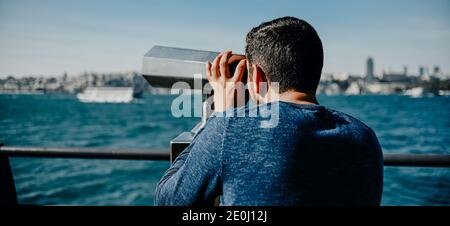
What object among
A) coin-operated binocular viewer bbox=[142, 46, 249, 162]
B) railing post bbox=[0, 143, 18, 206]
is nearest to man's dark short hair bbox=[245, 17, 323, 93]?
coin-operated binocular viewer bbox=[142, 46, 249, 162]

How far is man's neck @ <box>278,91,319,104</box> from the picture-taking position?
1.03 metres

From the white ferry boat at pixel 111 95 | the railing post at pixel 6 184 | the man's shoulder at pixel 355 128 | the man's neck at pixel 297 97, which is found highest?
the man's neck at pixel 297 97

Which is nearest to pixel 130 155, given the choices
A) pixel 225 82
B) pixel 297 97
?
pixel 225 82

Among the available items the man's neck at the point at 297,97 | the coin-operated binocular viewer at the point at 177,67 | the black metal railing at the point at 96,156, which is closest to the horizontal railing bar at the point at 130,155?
the black metal railing at the point at 96,156

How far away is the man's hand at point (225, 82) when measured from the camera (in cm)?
110

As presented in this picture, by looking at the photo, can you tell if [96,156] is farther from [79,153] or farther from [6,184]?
[6,184]

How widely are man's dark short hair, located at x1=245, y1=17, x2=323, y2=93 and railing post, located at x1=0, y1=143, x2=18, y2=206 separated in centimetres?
162

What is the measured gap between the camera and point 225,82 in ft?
3.67

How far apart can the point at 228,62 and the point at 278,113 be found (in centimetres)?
26

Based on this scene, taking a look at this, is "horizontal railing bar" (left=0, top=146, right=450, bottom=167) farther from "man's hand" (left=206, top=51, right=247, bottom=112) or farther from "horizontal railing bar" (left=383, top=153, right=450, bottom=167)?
"man's hand" (left=206, top=51, right=247, bottom=112)

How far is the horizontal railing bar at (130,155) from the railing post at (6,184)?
111mm

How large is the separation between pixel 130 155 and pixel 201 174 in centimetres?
97

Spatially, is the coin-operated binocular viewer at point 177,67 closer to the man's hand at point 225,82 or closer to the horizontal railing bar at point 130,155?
the man's hand at point 225,82
